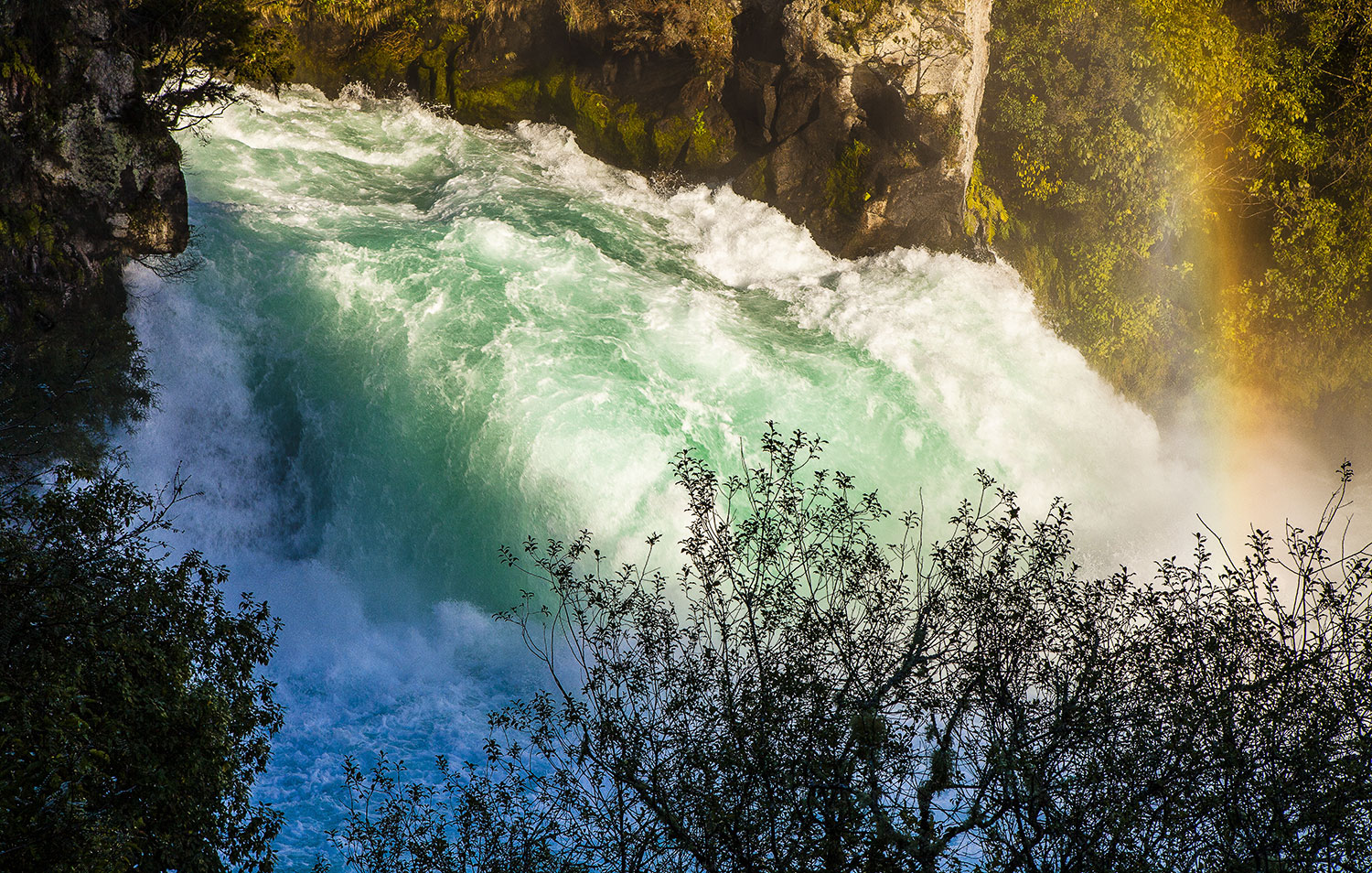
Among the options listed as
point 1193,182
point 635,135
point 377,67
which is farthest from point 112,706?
point 1193,182

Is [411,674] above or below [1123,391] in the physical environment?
below

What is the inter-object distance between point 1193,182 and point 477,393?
61.6 ft

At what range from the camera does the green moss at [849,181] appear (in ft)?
68.6

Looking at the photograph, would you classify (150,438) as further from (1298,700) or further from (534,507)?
(1298,700)

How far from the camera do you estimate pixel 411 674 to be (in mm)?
12938

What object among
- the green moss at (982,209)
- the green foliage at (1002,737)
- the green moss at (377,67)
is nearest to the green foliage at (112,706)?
the green foliage at (1002,737)

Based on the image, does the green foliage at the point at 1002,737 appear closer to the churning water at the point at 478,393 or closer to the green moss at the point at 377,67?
the churning water at the point at 478,393

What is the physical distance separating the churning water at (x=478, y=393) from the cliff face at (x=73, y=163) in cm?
98

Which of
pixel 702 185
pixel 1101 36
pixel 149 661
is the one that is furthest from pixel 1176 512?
pixel 149 661

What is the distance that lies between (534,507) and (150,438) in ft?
20.4

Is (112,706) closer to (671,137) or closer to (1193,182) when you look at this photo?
(671,137)

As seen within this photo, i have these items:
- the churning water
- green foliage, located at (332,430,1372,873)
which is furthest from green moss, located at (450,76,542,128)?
green foliage, located at (332,430,1372,873)

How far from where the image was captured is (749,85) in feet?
70.9

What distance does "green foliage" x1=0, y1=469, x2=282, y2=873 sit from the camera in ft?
16.0
